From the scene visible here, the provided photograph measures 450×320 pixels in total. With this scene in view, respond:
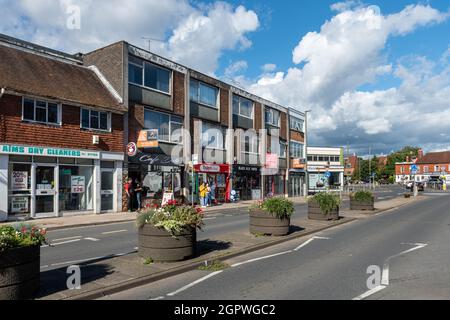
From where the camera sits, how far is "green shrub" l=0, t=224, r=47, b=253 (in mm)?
5195

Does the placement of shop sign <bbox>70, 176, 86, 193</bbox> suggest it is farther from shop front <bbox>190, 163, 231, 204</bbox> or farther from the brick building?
shop front <bbox>190, 163, 231, 204</bbox>

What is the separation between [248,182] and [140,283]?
2741 cm

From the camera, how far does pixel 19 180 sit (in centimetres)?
1725

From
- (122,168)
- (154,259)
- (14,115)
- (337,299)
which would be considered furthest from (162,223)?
(122,168)

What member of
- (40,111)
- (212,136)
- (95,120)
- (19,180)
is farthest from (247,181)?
(19,180)

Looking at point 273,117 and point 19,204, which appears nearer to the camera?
point 19,204

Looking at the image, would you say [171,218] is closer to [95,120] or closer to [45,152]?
[45,152]

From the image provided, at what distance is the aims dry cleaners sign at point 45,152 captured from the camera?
54.6 feet

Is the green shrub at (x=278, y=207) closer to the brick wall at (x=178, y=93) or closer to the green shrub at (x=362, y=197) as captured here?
the green shrub at (x=362, y=197)

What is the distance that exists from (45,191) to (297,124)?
3177cm

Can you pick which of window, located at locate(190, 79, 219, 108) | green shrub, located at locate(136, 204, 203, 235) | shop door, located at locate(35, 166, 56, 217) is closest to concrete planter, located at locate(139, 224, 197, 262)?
green shrub, located at locate(136, 204, 203, 235)

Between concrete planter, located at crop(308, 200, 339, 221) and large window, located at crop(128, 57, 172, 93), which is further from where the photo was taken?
large window, located at crop(128, 57, 172, 93)

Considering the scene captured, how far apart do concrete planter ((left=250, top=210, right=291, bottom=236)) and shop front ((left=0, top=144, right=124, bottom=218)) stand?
1081 cm

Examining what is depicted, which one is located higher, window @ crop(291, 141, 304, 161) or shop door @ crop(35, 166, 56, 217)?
window @ crop(291, 141, 304, 161)
